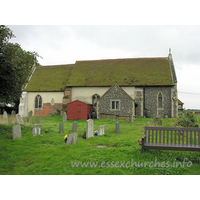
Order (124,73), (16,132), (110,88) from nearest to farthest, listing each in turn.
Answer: (16,132) → (110,88) → (124,73)

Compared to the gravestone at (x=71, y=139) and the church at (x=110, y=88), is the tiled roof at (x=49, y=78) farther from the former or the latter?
the gravestone at (x=71, y=139)

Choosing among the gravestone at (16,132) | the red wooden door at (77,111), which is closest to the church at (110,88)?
the red wooden door at (77,111)

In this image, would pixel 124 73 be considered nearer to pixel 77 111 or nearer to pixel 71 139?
pixel 77 111

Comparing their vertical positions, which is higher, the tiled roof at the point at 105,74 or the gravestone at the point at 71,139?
the tiled roof at the point at 105,74

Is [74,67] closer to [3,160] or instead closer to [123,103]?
[123,103]

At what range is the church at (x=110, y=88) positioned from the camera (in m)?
23.0

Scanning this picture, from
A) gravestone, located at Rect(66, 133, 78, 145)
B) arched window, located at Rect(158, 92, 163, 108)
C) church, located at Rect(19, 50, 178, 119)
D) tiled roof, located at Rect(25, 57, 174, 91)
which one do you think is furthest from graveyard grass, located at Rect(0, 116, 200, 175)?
tiled roof, located at Rect(25, 57, 174, 91)

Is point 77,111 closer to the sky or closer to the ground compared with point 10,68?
closer to the ground

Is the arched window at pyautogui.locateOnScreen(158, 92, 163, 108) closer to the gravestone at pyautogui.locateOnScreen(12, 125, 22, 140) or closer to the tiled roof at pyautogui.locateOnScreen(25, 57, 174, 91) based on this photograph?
the tiled roof at pyautogui.locateOnScreen(25, 57, 174, 91)

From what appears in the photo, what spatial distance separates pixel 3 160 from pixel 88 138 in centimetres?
454

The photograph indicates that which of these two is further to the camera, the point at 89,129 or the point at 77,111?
the point at 77,111

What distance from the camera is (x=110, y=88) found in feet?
75.6

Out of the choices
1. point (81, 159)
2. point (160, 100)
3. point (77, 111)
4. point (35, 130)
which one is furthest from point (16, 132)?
point (160, 100)

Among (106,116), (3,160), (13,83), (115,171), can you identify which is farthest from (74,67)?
(115,171)
